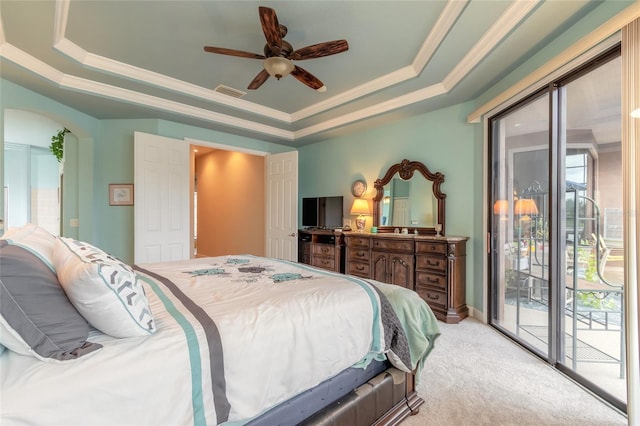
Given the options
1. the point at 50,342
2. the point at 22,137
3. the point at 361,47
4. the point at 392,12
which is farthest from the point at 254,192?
the point at 50,342

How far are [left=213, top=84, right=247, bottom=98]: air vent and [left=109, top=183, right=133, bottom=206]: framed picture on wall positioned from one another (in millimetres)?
1859

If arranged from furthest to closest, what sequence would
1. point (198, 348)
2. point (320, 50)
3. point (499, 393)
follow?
1. point (320, 50)
2. point (499, 393)
3. point (198, 348)

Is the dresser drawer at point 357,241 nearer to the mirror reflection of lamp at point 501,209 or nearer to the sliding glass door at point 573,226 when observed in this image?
the mirror reflection of lamp at point 501,209

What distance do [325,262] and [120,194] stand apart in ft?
10.1

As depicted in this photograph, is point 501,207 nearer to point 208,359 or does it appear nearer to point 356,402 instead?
point 356,402

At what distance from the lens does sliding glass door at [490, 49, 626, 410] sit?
197 centimetres

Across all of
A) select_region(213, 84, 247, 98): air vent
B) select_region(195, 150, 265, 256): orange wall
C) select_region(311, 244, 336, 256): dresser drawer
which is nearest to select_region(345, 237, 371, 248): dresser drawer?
select_region(311, 244, 336, 256): dresser drawer

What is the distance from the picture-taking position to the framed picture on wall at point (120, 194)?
399cm

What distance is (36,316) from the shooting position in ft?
2.90

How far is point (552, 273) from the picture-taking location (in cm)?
232

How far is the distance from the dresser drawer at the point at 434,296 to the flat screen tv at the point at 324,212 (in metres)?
1.80

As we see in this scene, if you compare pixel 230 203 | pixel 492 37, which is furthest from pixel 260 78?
pixel 230 203

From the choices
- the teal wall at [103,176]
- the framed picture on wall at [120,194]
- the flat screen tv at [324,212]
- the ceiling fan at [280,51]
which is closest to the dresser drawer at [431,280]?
the flat screen tv at [324,212]

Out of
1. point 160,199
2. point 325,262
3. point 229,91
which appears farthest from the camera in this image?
point 325,262
